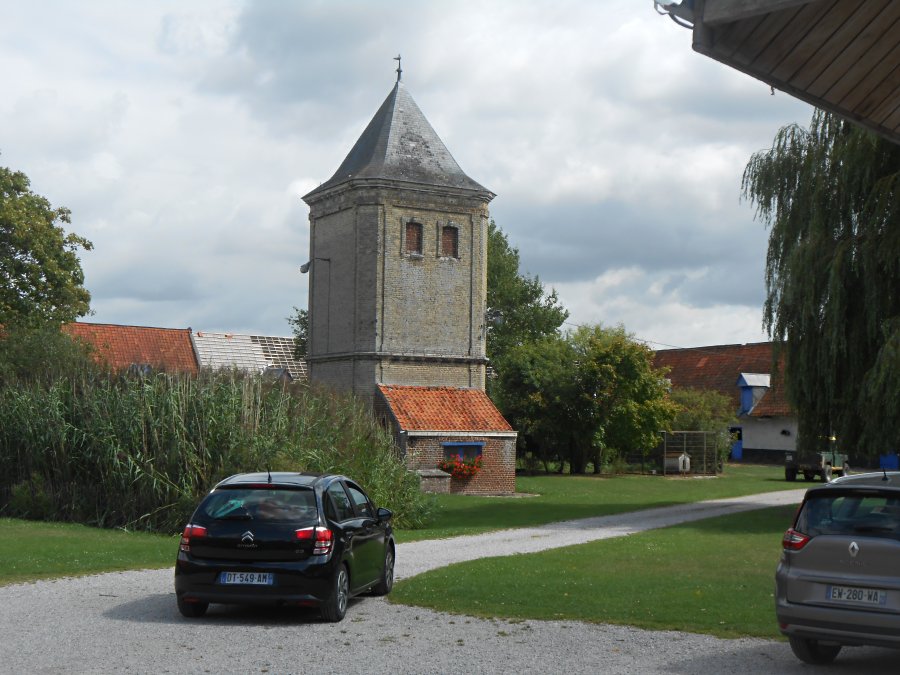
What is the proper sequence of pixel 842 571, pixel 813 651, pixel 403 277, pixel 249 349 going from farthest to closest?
pixel 249 349
pixel 403 277
pixel 813 651
pixel 842 571

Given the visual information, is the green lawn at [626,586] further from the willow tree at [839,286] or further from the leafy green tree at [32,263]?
the leafy green tree at [32,263]

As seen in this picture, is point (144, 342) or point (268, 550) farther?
point (144, 342)

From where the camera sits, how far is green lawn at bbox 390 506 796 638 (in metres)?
11.8

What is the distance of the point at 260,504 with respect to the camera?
11.8m

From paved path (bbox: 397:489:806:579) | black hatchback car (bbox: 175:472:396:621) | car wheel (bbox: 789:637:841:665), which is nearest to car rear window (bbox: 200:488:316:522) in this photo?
black hatchback car (bbox: 175:472:396:621)

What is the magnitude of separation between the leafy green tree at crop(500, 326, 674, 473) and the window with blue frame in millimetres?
11069

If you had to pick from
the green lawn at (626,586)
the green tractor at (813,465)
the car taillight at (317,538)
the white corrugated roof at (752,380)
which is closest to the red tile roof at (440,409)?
the green tractor at (813,465)

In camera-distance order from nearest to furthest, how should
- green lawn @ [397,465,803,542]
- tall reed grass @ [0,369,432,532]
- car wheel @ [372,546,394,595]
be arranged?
car wheel @ [372,546,394,595]
tall reed grass @ [0,369,432,532]
green lawn @ [397,465,803,542]

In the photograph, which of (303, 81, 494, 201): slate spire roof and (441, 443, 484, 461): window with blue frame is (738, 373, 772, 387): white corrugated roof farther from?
(441, 443, 484, 461): window with blue frame

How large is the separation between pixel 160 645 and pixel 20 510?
54.3ft

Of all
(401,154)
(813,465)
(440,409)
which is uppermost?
(401,154)

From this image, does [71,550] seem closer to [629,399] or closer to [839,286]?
[839,286]

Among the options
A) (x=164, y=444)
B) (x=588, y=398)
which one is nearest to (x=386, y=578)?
(x=164, y=444)

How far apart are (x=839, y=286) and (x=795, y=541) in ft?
55.6
